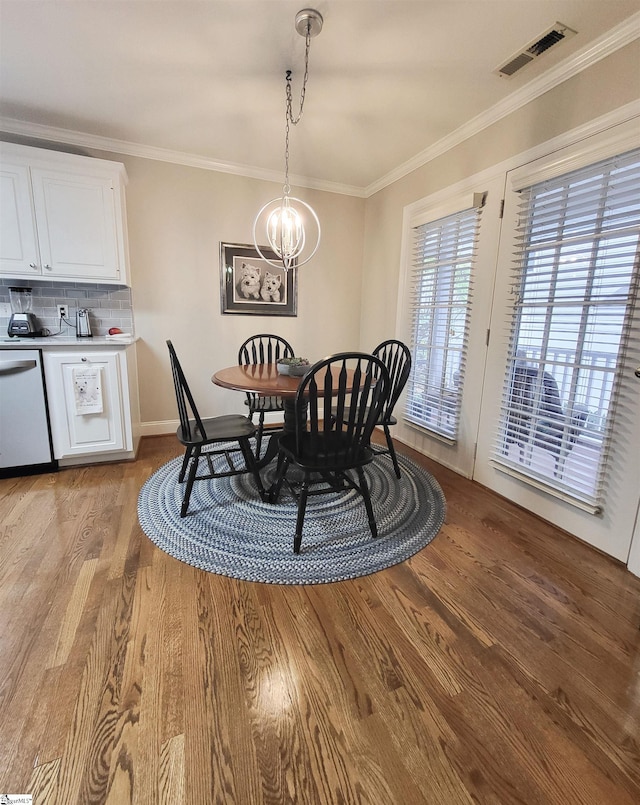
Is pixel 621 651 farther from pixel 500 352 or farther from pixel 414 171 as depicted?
pixel 414 171

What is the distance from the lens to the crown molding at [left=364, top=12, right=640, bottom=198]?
5.42ft

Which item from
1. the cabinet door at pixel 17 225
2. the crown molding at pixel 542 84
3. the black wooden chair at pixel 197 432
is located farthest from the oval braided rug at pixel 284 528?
the crown molding at pixel 542 84

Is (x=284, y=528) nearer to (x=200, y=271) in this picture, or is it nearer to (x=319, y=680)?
(x=319, y=680)

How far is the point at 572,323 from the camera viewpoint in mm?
1933

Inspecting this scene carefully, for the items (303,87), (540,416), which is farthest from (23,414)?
(540,416)

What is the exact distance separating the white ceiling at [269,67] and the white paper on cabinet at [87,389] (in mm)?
1752

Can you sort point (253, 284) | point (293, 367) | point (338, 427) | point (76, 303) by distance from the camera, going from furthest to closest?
point (253, 284), point (76, 303), point (293, 367), point (338, 427)

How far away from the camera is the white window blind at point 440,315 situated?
103 inches

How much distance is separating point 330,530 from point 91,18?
2.74 meters

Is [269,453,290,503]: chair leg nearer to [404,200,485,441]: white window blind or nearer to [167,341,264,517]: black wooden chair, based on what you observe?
[167,341,264,517]: black wooden chair

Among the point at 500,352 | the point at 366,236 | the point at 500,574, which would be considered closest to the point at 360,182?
the point at 366,236

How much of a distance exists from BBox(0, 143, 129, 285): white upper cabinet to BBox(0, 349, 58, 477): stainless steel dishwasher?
74 centimetres

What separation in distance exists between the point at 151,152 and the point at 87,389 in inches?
80.6

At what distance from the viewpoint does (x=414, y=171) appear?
122 inches
